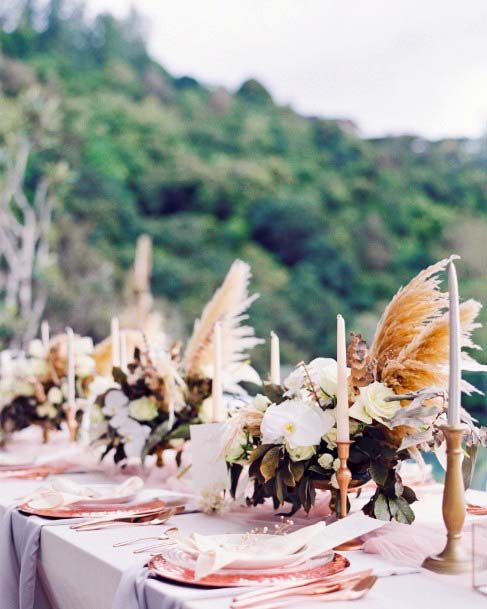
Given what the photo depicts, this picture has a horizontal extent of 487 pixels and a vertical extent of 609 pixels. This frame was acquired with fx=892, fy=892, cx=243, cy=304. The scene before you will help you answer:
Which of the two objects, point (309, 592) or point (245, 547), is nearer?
point (309, 592)

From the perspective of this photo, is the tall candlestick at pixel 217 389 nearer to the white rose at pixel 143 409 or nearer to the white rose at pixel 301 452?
the white rose at pixel 143 409

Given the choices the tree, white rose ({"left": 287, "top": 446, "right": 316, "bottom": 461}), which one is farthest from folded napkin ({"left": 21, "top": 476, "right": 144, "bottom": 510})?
the tree

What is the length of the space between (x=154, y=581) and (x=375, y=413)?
462 mm

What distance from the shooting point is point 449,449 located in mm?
1253

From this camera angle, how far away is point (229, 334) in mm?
2109

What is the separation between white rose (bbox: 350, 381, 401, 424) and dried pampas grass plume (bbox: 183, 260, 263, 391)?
0.54 m

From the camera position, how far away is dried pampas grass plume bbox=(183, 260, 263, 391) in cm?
207

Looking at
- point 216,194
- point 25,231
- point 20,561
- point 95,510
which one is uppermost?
point 216,194

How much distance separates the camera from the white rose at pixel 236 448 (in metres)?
1.63

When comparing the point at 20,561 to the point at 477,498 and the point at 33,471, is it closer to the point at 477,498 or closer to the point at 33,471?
the point at 33,471

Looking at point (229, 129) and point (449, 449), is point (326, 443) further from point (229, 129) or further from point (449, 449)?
point (229, 129)

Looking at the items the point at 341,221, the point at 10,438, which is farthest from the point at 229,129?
the point at 10,438

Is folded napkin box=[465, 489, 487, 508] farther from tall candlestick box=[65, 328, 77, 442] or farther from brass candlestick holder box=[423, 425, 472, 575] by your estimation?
tall candlestick box=[65, 328, 77, 442]

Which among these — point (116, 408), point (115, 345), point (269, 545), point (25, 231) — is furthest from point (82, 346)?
point (25, 231)
